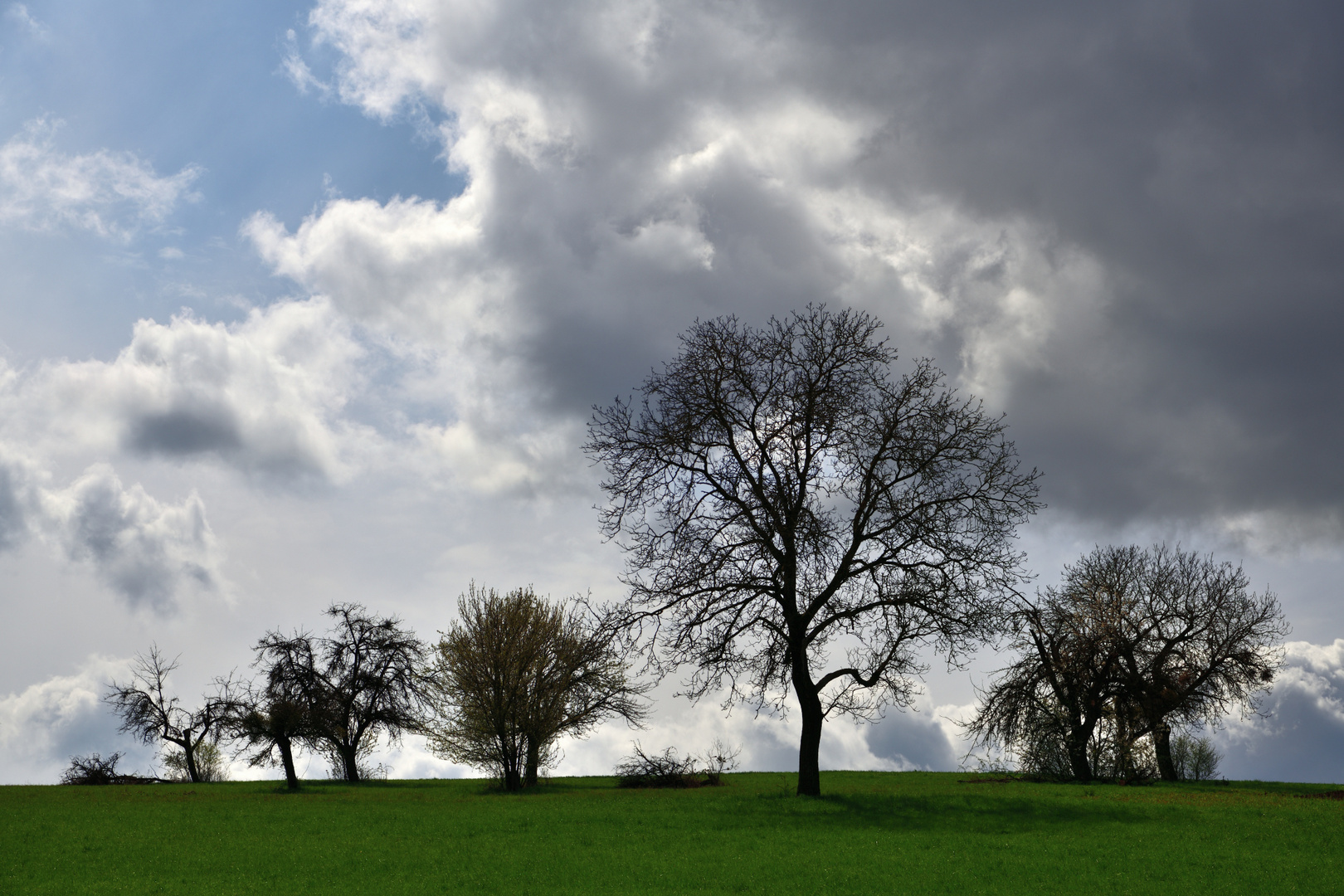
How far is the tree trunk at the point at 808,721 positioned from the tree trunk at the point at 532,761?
41.9 feet

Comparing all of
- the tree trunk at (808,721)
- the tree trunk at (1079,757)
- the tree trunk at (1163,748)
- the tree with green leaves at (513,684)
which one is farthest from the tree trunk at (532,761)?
the tree trunk at (1163,748)

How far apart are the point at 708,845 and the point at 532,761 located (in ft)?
57.8

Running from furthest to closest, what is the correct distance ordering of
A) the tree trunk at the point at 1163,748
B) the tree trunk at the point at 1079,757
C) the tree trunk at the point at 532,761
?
the tree trunk at the point at 1163,748, the tree trunk at the point at 1079,757, the tree trunk at the point at 532,761

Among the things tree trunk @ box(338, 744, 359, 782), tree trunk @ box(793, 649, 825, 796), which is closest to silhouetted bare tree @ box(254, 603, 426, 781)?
tree trunk @ box(338, 744, 359, 782)

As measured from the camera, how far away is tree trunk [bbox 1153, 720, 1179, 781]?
38812mm

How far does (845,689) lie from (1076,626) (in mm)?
18442

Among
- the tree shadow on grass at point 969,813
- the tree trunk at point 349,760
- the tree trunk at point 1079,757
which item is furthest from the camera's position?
the tree trunk at point 349,760

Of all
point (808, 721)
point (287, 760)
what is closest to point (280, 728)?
point (287, 760)

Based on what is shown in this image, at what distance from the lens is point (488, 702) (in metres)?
33.9

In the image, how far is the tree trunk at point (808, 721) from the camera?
25.9 meters

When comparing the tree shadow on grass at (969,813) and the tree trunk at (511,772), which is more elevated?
the tree trunk at (511,772)

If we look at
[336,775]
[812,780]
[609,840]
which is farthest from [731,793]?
[336,775]

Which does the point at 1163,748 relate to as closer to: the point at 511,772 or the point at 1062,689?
the point at 1062,689

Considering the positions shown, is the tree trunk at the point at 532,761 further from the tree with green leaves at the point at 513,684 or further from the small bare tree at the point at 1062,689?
the small bare tree at the point at 1062,689
